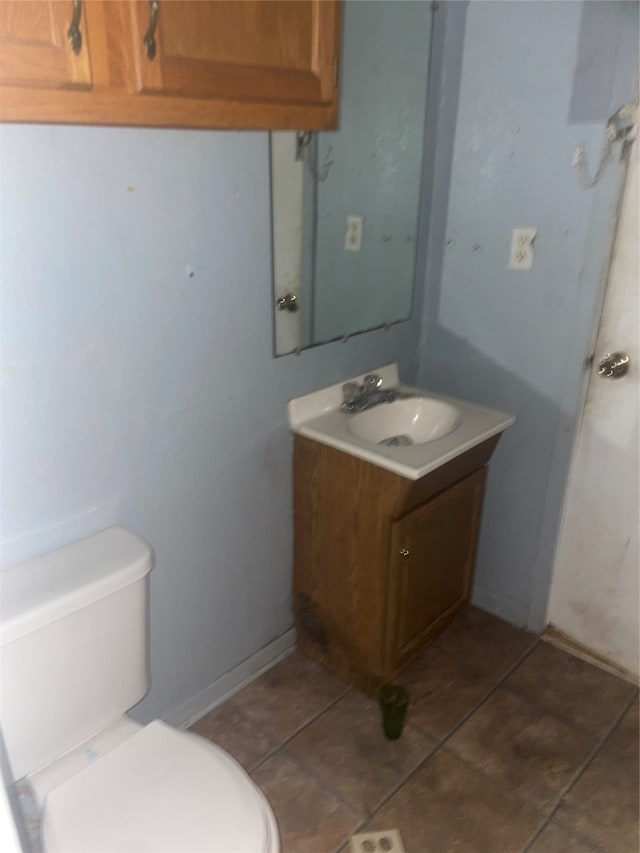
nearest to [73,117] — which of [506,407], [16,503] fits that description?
[16,503]

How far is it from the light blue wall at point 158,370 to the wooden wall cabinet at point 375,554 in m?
0.12

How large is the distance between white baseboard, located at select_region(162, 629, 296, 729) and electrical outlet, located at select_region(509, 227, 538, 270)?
1326 millimetres

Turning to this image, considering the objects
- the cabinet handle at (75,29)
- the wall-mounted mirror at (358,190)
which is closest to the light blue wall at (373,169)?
the wall-mounted mirror at (358,190)

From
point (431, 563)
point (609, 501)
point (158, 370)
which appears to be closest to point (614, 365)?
point (609, 501)

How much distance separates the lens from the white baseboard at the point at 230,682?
1796 millimetres

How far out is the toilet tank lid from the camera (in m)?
1.15

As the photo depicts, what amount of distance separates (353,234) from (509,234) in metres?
0.46

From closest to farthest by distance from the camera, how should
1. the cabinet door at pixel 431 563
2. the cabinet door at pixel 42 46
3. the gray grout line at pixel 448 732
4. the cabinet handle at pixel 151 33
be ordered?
1. the cabinet door at pixel 42 46
2. the cabinet handle at pixel 151 33
3. the gray grout line at pixel 448 732
4. the cabinet door at pixel 431 563

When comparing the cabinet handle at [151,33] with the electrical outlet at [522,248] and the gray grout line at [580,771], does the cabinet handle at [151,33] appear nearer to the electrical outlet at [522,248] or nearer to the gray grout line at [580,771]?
the electrical outlet at [522,248]

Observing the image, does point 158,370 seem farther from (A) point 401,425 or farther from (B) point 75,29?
(A) point 401,425

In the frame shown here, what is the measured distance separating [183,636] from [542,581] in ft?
3.81

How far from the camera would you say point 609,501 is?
1.90 metres

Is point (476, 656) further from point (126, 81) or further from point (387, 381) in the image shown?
point (126, 81)

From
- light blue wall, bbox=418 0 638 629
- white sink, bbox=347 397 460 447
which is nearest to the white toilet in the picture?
white sink, bbox=347 397 460 447
